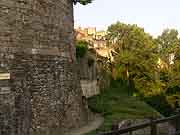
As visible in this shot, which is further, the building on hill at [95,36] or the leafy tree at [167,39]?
the building on hill at [95,36]

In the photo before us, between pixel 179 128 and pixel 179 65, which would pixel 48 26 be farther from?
pixel 179 65

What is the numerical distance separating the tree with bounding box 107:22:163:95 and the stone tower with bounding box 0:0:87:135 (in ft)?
82.6

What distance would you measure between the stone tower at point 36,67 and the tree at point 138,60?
82.6 ft

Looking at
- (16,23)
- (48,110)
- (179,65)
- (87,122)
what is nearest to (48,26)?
(16,23)

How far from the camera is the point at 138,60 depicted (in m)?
42.9

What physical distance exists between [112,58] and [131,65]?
443 centimetres

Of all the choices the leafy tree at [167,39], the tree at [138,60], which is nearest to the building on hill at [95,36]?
the leafy tree at [167,39]

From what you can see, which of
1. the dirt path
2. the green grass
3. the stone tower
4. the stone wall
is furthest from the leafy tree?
the stone tower

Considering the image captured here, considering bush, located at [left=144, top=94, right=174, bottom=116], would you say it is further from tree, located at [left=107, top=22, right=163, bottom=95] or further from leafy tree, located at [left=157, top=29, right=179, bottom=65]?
leafy tree, located at [left=157, top=29, right=179, bottom=65]

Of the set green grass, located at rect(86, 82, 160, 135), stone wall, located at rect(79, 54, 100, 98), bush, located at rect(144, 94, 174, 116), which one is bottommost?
bush, located at rect(144, 94, 174, 116)

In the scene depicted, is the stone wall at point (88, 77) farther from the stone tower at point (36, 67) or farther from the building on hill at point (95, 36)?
the building on hill at point (95, 36)

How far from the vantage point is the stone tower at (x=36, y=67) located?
1310 centimetres

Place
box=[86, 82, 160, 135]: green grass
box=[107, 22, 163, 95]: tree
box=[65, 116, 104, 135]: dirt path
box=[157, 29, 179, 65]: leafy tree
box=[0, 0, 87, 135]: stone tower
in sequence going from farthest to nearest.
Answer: box=[157, 29, 179, 65]: leafy tree → box=[107, 22, 163, 95]: tree → box=[86, 82, 160, 135]: green grass → box=[65, 116, 104, 135]: dirt path → box=[0, 0, 87, 135]: stone tower

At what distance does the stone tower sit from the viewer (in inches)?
516
